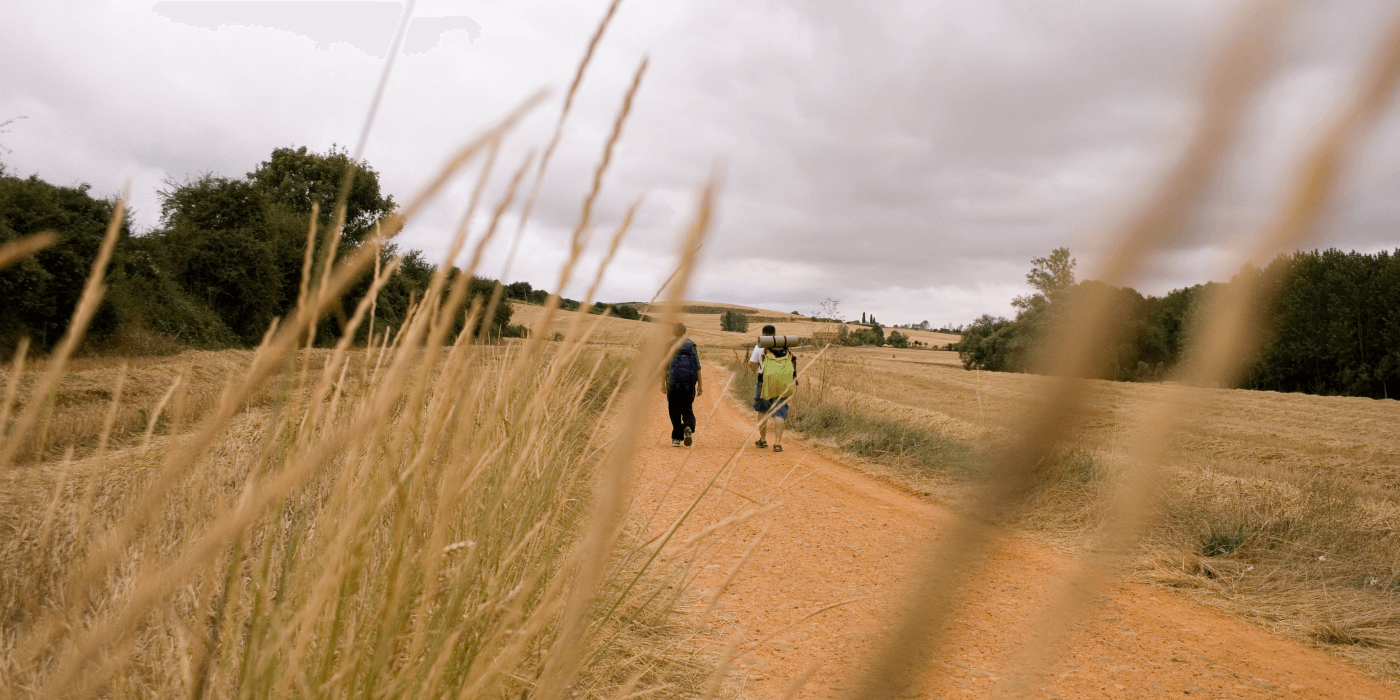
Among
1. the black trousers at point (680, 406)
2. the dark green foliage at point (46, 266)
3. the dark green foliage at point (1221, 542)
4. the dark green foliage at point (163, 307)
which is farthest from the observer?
the dark green foliage at point (163, 307)

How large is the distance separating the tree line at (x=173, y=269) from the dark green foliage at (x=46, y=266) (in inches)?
0.8

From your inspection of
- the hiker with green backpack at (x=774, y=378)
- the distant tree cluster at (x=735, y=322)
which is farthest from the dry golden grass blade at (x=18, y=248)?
the distant tree cluster at (x=735, y=322)

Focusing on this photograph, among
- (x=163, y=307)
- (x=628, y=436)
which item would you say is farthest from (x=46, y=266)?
(x=628, y=436)

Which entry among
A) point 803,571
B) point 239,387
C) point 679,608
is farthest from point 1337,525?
point 239,387

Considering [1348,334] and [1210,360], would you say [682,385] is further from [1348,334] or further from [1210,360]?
[1348,334]

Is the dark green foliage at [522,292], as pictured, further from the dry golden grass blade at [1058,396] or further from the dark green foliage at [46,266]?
the dark green foliage at [46,266]

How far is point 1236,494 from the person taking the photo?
6094 mm

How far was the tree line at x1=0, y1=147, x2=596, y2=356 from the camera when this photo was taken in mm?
13984

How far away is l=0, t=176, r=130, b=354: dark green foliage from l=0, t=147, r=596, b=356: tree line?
21 mm

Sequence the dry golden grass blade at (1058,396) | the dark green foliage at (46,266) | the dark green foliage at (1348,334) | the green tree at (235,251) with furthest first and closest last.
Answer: the dark green foliage at (1348,334), the green tree at (235,251), the dark green foliage at (46,266), the dry golden grass blade at (1058,396)

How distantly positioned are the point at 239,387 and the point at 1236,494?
7.38 metres

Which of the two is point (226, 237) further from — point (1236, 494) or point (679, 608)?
point (1236, 494)

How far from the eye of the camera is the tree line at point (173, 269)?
14.0 metres

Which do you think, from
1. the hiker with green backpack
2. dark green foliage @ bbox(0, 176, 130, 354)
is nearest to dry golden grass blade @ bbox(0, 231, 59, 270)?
the hiker with green backpack
